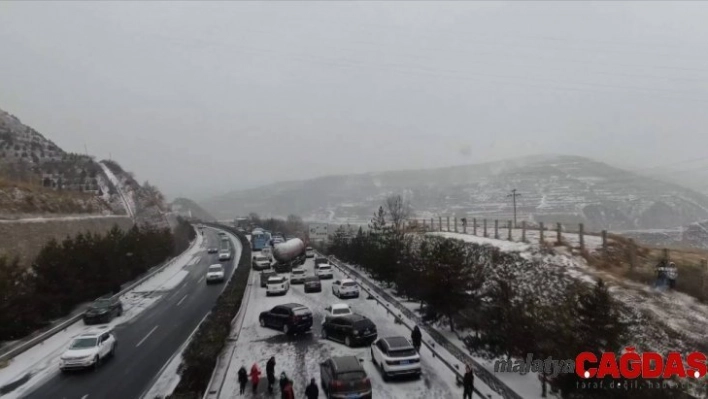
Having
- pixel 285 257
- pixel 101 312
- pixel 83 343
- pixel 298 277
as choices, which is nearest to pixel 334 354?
pixel 83 343

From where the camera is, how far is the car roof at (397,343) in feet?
57.2

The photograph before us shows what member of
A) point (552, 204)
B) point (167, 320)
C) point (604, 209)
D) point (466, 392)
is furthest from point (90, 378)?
point (552, 204)

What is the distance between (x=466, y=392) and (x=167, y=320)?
22214 millimetres

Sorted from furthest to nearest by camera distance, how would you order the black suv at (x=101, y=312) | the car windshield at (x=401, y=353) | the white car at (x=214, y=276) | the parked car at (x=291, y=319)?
the white car at (x=214, y=276)
the black suv at (x=101, y=312)
the parked car at (x=291, y=319)
the car windshield at (x=401, y=353)

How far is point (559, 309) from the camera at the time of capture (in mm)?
16047

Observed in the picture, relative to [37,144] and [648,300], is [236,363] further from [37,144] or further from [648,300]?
[37,144]

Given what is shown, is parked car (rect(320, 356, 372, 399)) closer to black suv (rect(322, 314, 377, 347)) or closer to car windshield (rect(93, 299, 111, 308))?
black suv (rect(322, 314, 377, 347))

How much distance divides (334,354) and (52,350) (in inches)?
588

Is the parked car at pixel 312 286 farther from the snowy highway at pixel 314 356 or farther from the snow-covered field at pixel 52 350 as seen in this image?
the snow-covered field at pixel 52 350

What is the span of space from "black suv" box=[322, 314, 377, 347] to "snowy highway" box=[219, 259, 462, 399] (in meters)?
0.34

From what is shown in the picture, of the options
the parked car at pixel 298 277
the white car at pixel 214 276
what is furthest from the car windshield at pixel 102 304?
the parked car at pixel 298 277

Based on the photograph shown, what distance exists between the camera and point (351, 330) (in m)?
22.0

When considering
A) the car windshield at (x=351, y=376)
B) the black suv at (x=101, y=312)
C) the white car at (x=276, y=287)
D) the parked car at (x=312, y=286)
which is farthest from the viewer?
the parked car at (x=312, y=286)

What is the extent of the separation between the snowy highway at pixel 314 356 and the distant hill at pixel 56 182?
93.7ft
